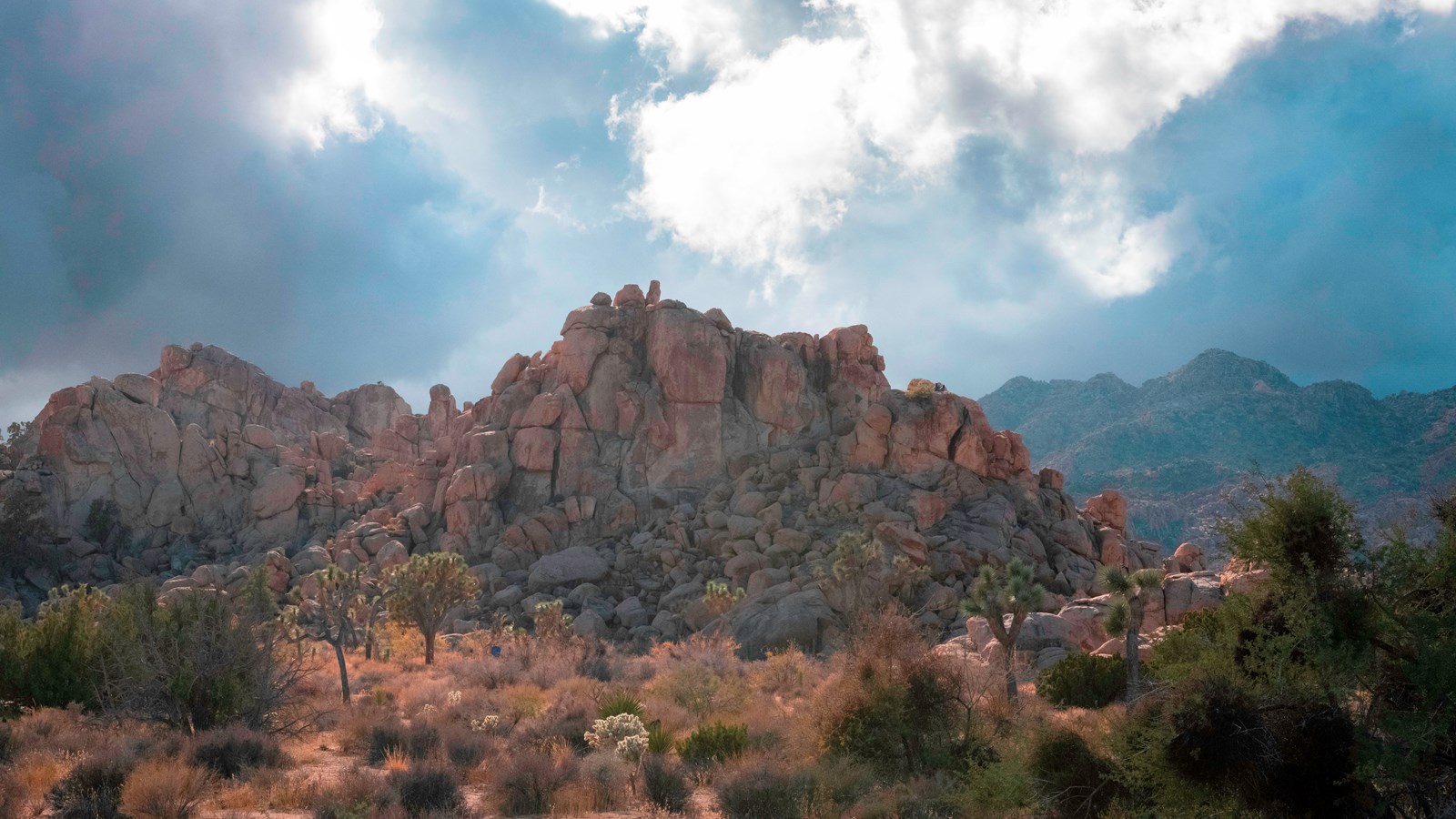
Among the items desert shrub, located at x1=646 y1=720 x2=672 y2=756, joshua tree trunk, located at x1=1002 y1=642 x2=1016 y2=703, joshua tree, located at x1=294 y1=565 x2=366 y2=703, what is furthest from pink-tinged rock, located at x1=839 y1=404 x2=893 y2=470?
desert shrub, located at x1=646 y1=720 x2=672 y2=756

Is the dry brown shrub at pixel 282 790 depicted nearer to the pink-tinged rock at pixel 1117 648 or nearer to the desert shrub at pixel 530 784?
the desert shrub at pixel 530 784

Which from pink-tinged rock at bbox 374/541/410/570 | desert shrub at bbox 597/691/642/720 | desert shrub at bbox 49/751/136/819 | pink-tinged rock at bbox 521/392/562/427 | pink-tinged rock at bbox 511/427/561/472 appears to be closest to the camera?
desert shrub at bbox 49/751/136/819

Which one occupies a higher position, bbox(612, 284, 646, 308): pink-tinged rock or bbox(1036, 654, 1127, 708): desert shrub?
bbox(612, 284, 646, 308): pink-tinged rock

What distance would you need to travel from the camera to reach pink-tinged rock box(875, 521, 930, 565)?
162 feet

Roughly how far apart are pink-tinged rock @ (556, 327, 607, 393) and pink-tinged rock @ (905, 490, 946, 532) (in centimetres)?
2720

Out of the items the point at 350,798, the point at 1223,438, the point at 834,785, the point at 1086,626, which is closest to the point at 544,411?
the point at 1086,626

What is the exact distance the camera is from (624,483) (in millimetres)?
64312

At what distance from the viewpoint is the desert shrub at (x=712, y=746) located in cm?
1736

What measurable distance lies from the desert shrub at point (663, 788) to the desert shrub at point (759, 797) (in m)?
0.80

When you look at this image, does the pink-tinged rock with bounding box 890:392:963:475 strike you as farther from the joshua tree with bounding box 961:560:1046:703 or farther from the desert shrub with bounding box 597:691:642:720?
the desert shrub with bounding box 597:691:642:720

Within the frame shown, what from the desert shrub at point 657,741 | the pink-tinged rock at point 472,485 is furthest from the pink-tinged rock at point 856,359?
the desert shrub at point 657,741

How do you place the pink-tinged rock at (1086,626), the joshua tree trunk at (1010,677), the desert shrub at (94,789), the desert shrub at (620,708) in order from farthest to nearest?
the pink-tinged rock at (1086,626) < the joshua tree trunk at (1010,677) < the desert shrub at (620,708) < the desert shrub at (94,789)

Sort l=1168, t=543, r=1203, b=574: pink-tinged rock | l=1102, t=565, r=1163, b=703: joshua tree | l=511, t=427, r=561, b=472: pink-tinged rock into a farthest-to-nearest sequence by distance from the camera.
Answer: l=511, t=427, r=561, b=472: pink-tinged rock → l=1168, t=543, r=1203, b=574: pink-tinged rock → l=1102, t=565, r=1163, b=703: joshua tree

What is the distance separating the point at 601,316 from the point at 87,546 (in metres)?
40.0
